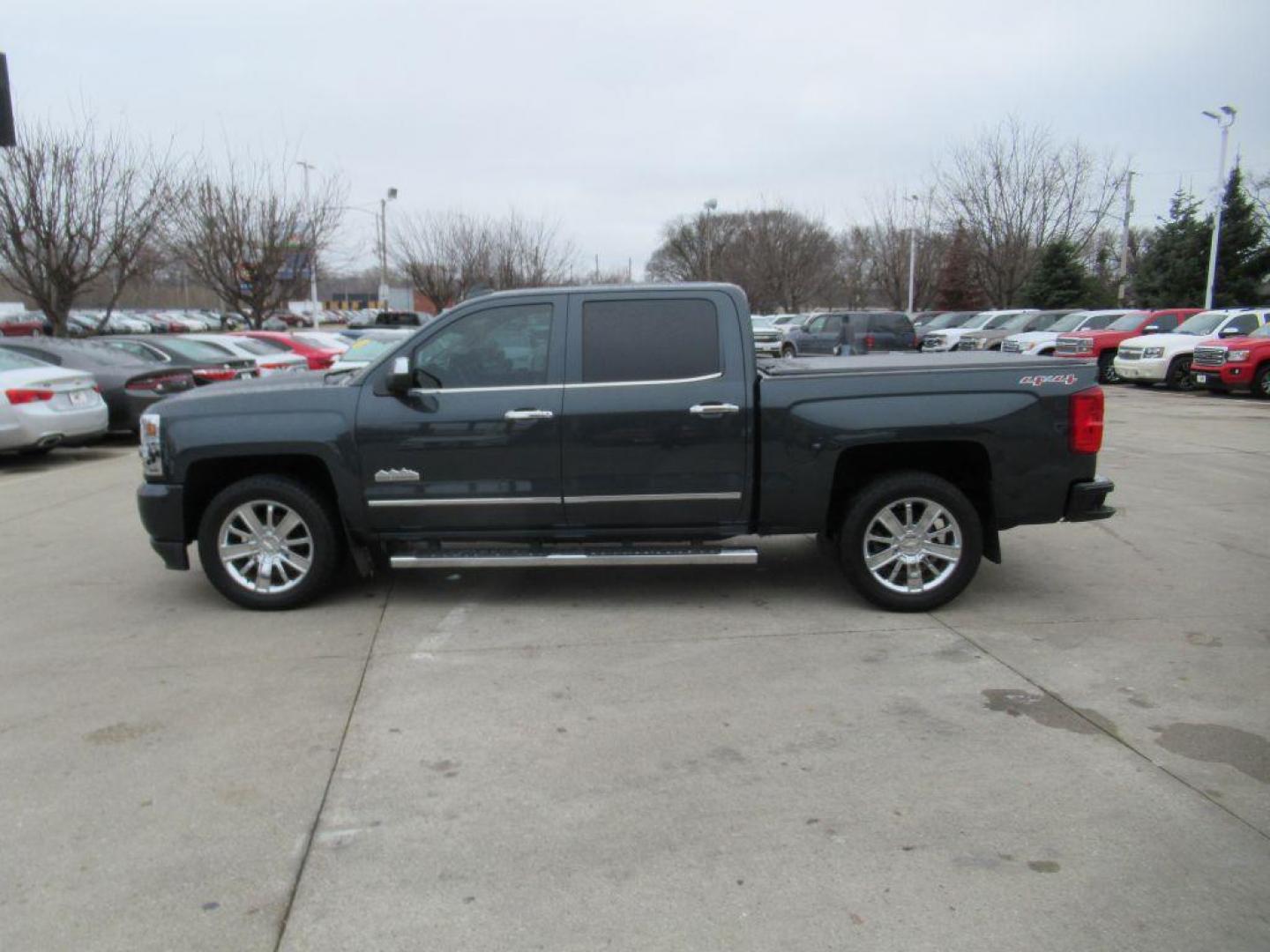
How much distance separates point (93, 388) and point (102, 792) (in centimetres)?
1032

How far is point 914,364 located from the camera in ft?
19.1

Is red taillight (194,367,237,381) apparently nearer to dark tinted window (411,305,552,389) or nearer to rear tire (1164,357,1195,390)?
dark tinted window (411,305,552,389)

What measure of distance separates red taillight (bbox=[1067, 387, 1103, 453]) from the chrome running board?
1.94m

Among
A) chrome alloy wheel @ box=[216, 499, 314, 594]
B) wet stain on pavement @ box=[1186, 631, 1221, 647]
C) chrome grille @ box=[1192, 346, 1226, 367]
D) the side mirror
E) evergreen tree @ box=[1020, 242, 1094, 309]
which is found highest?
evergreen tree @ box=[1020, 242, 1094, 309]

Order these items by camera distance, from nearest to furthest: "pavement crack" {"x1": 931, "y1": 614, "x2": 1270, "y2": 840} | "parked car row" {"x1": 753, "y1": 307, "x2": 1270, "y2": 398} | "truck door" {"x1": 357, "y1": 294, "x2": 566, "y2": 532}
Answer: "pavement crack" {"x1": 931, "y1": 614, "x2": 1270, "y2": 840}
"truck door" {"x1": 357, "y1": 294, "x2": 566, "y2": 532}
"parked car row" {"x1": 753, "y1": 307, "x2": 1270, "y2": 398}

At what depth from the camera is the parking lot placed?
294 cm

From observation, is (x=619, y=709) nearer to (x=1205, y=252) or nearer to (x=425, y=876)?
(x=425, y=876)

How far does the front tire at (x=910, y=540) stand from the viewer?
5598 millimetres

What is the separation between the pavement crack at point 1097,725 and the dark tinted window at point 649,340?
2.08 meters

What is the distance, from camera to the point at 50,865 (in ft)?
10.5

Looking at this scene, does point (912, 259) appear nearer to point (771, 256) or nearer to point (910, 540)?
point (771, 256)

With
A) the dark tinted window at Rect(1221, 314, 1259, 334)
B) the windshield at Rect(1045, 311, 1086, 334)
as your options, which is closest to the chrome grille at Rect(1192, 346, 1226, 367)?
the dark tinted window at Rect(1221, 314, 1259, 334)

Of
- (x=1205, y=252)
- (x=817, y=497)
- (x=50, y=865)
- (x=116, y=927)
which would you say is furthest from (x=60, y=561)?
(x=1205, y=252)

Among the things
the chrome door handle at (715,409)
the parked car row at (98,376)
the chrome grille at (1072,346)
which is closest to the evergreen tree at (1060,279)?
the chrome grille at (1072,346)
